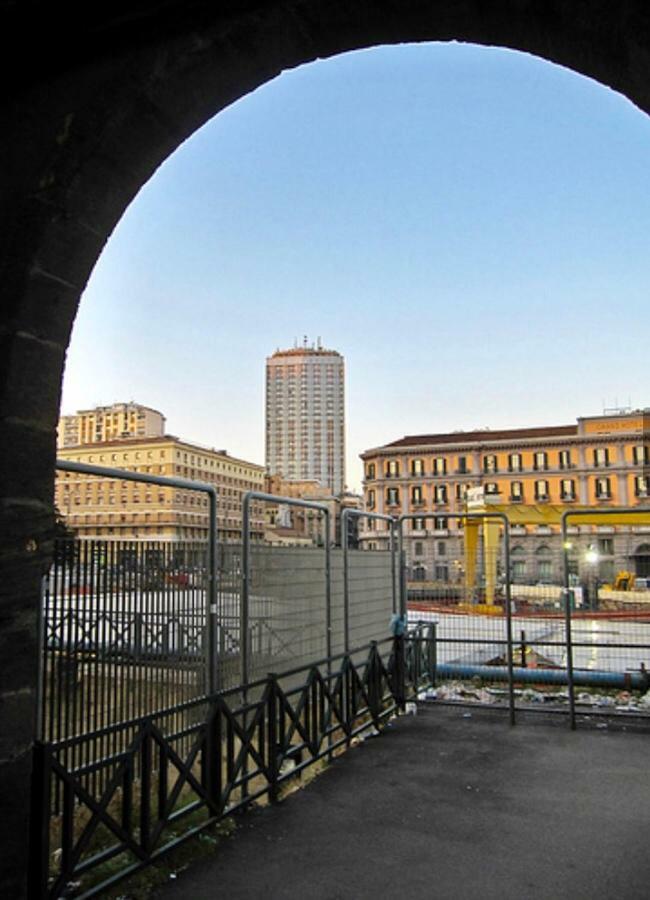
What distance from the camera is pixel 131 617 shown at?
172 inches

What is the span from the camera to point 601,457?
240 ft

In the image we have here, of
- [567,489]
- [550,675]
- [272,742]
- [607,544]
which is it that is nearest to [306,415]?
[567,489]

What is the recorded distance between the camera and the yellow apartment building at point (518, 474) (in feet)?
232

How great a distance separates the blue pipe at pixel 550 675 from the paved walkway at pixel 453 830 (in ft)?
8.83

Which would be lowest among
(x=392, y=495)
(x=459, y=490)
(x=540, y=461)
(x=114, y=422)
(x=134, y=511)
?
(x=134, y=511)

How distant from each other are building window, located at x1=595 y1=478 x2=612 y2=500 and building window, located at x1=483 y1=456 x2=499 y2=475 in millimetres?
10407

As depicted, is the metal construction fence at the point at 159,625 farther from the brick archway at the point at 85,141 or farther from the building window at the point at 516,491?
the building window at the point at 516,491

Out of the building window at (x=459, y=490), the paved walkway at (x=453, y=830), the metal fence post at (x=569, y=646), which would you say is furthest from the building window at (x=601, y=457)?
the paved walkway at (x=453, y=830)

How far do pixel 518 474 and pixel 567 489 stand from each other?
526cm

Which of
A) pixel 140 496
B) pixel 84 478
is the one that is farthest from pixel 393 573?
pixel 84 478

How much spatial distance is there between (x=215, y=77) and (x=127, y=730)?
137 inches

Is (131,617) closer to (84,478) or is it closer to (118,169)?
(84,478)

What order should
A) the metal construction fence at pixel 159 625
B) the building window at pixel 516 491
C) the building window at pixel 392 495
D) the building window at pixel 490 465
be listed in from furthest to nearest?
1. the building window at pixel 392 495
2. the building window at pixel 490 465
3. the building window at pixel 516 491
4. the metal construction fence at pixel 159 625

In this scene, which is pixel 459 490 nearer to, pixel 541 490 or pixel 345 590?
pixel 541 490
